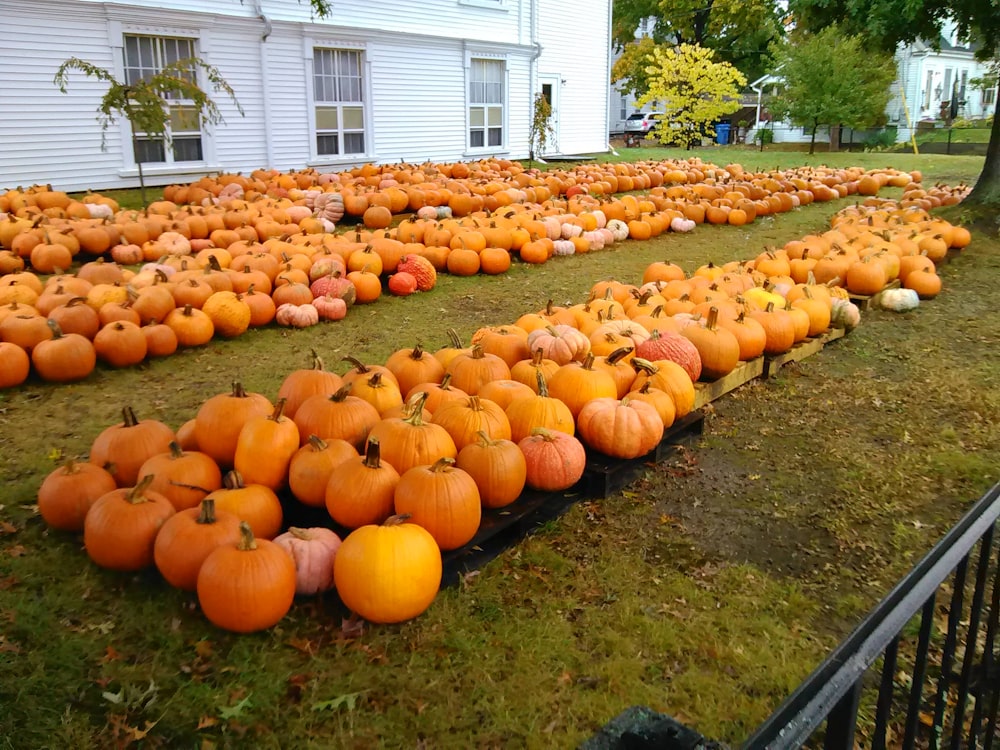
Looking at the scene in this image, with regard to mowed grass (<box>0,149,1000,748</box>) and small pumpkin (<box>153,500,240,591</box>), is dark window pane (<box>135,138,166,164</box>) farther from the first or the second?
small pumpkin (<box>153,500,240,591</box>)

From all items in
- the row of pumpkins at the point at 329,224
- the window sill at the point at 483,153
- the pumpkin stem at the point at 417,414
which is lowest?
the pumpkin stem at the point at 417,414

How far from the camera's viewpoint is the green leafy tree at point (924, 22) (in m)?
10.7

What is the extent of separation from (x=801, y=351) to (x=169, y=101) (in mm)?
14087

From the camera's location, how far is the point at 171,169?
15648 millimetres

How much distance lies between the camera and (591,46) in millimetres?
27328

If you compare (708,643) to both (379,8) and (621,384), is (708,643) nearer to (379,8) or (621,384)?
(621,384)

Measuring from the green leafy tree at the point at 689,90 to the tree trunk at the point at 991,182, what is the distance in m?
22.9

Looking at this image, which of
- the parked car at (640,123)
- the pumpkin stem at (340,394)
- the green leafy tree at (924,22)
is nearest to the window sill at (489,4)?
the green leafy tree at (924,22)

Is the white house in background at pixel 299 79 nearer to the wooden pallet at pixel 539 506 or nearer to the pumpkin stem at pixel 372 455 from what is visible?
the wooden pallet at pixel 539 506

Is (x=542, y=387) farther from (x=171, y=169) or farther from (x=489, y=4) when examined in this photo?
(x=489, y=4)

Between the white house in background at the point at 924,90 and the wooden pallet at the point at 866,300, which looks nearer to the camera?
the wooden pallet at the point at 866,300

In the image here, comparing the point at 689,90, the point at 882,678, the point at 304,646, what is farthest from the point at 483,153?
the point at 882,678

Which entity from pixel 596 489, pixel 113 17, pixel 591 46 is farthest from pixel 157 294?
pixel 591 46

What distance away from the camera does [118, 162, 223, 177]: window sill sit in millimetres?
15297
